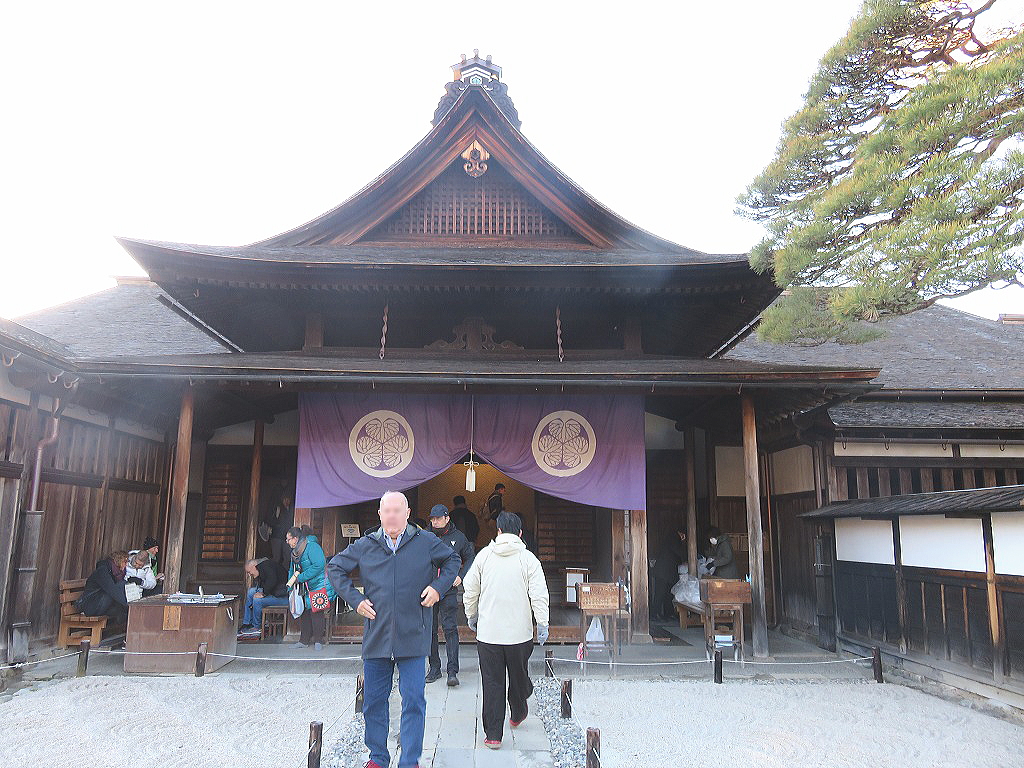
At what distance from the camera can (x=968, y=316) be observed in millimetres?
15930

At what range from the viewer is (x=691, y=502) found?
11.0 meters

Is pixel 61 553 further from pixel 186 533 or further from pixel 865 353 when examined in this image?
pixel 865 353

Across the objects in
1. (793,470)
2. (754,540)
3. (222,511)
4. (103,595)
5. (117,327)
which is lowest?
(103,595)

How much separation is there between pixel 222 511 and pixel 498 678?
8.79m

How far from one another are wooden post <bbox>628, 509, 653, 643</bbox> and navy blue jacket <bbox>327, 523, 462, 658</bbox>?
16.9ft

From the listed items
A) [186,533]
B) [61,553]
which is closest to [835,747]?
[61,553]

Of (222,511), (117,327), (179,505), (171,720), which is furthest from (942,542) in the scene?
(117,327)

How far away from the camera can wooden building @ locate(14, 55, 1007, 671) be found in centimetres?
779

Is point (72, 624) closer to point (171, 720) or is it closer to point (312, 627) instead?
point (312, 627)

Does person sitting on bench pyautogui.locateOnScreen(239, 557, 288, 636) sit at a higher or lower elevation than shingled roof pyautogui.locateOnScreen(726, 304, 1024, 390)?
lower

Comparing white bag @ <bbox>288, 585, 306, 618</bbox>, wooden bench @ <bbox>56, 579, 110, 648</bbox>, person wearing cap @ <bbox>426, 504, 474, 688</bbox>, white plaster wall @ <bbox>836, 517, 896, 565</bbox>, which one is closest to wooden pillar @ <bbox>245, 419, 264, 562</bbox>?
wooden bench @ <bbox>56, 579, 110, 648</bbox>

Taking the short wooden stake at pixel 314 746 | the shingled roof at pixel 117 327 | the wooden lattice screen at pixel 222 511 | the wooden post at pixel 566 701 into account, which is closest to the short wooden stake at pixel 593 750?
the wooden post at pixel 566 701

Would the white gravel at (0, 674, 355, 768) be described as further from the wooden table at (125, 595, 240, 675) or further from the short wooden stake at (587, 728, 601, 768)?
the short wooden stake at (587, 728, 601, 768)

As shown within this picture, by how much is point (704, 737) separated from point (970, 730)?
2.25 m
